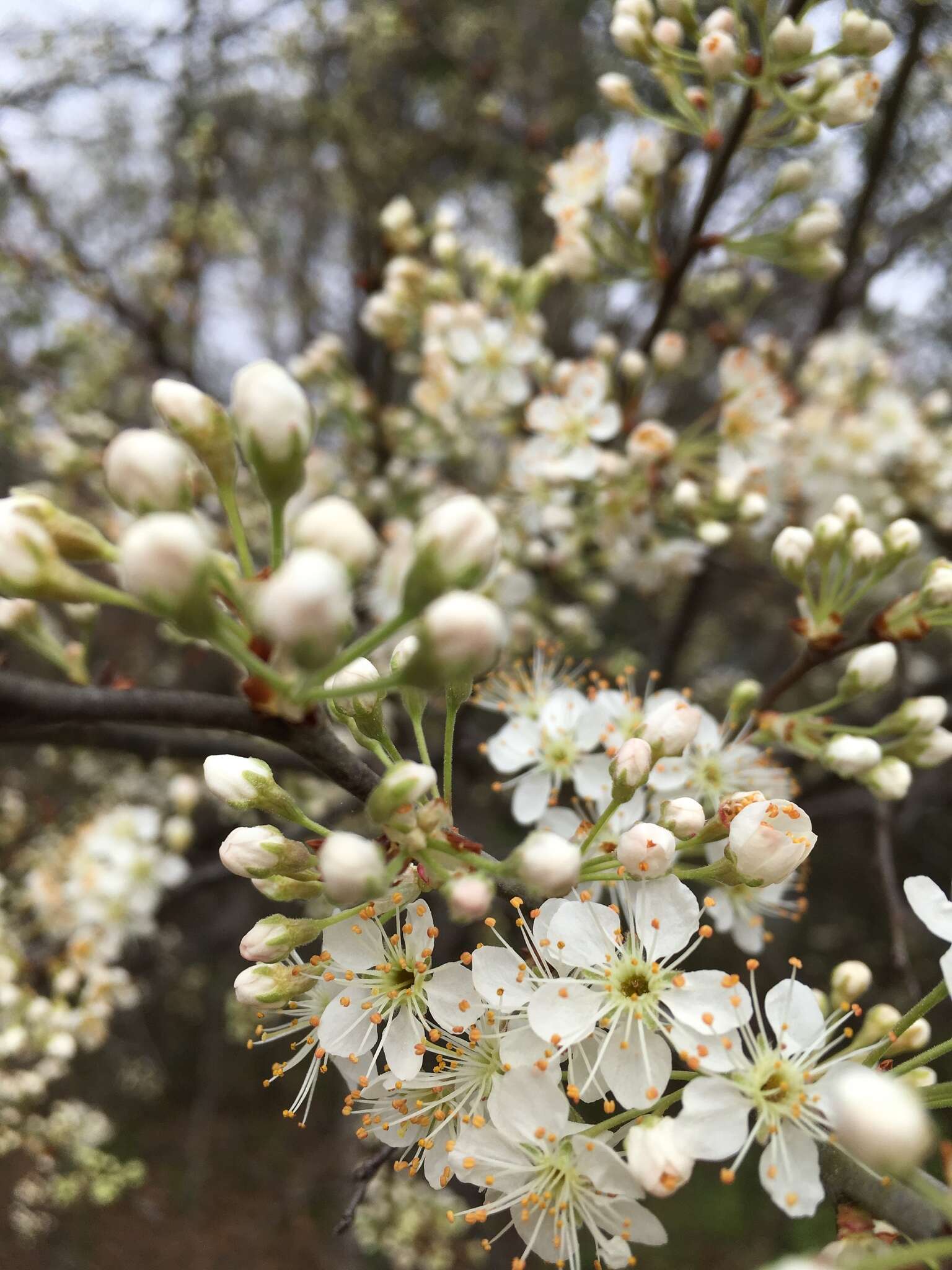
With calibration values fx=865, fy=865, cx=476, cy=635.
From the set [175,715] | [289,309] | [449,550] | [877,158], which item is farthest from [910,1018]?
[289,309]

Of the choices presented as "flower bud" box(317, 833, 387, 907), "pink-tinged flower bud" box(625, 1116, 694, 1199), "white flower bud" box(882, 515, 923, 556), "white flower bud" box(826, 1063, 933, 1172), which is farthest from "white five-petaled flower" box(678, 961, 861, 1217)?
"white flower bud" box(882, 515, 923, 556)

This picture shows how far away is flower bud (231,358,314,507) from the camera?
89 centimetres

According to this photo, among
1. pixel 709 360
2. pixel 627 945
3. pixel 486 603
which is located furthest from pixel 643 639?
pixel 486 603

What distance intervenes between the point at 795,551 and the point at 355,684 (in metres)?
1.07

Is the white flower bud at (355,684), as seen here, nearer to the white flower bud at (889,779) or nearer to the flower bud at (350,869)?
the flower bud at (350,869)

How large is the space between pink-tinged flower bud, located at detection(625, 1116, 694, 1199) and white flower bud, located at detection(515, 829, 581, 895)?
0.90 feet

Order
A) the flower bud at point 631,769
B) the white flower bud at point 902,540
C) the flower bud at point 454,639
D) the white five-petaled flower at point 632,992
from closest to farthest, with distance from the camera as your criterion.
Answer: the flower bud at point 454,639 → the white five-petaled flower at point 632,992 → the flower bud at point 631,769 → the white flower bud at point 902,540

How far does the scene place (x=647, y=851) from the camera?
103 centimetres

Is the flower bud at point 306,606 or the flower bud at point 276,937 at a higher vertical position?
the flower bud at point 306,606

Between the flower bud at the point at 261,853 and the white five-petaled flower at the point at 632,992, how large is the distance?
336 mm

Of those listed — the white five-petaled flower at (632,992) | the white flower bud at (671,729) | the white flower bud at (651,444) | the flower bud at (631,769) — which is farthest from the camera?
the white flower bud at (651,444)

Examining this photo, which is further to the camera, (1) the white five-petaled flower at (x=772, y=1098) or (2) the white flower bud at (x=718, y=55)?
(2) the white flower bud at (x=718, y=55)

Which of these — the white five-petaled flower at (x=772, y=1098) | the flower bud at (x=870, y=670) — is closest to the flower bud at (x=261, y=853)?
the white five-petaled flower at (x=772, y=1098)

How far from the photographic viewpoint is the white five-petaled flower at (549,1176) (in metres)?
1.01
